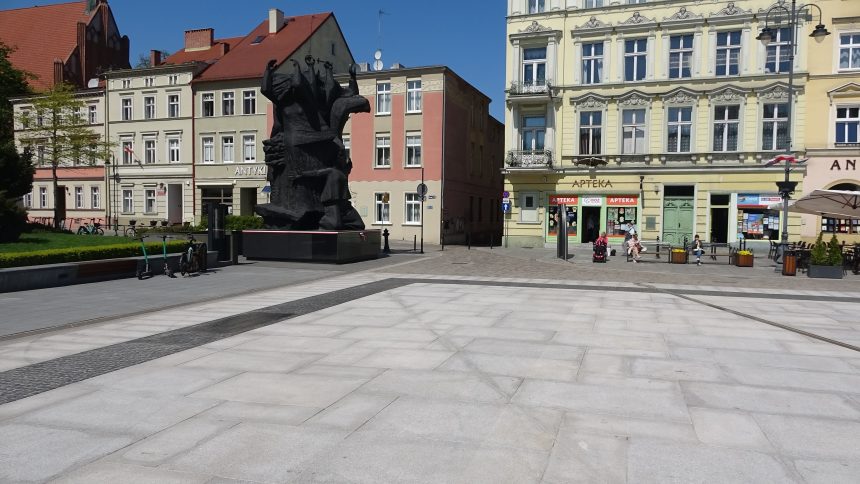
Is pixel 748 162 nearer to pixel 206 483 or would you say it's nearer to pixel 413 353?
pixel 413 353

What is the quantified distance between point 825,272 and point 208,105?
1590 inches

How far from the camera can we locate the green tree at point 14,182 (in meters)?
19.4

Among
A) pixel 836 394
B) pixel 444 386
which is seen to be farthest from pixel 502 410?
pixel 836 394

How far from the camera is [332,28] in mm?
47938

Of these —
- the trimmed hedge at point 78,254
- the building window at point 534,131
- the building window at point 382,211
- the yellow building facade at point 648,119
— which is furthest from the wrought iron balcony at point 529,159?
the trimmed hedge at point 78,254

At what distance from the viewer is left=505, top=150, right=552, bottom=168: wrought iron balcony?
34.0m

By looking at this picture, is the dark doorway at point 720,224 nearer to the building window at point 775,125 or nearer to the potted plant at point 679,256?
the building window at point 775,125

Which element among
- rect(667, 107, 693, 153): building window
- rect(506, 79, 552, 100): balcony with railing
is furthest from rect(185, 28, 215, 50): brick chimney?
rect(667, 107, 693, 153): building window

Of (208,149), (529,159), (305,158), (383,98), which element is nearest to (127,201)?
(208,149)

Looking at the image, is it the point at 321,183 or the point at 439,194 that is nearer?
the point at 321,183

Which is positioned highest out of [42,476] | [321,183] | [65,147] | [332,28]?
[332,28]

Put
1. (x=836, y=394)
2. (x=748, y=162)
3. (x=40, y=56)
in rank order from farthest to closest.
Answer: (x=40, y=56)
(x=748, y=162)
(x=836, y=394)

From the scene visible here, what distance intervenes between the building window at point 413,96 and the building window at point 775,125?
19812mm

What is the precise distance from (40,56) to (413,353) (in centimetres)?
6554
